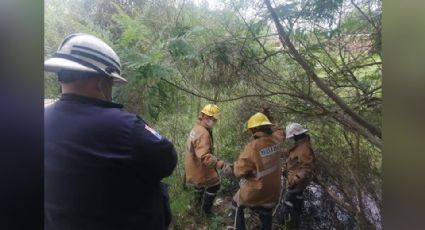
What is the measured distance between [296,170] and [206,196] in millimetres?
362

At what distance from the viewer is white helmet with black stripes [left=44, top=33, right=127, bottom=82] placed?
124 centimetres

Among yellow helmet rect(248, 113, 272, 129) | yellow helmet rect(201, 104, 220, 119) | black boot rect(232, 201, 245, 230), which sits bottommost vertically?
black boot rect(232, 201, 245, 230)

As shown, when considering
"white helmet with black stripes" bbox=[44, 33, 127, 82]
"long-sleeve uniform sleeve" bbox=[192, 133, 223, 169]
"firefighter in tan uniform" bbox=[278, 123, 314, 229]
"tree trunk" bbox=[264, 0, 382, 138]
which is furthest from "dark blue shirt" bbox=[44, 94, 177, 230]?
"tree trunk" bbox=[264, 0, 382, 138]

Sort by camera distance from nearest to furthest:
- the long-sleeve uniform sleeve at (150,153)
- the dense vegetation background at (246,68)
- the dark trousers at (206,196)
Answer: the long-sleeve uniform sleeve at (150,153), the dense vegetation background at (246,68), the dark trousers at (206,196)

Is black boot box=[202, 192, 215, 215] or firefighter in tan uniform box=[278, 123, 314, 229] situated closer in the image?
firefighter in tan uniform box=[278, 123, 314, 229]

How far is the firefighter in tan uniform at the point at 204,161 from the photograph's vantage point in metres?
1.42

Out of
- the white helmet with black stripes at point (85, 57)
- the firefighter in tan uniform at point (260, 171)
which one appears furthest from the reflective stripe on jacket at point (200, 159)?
the white helmet with black stripes at point (85, 57)

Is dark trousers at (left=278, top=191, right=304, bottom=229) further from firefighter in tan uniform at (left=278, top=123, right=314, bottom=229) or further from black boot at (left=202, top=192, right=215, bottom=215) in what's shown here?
black boot at (left=202, top=192, right=215, bottom=215)

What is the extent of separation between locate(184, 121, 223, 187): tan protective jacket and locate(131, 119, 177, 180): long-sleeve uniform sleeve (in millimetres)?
206

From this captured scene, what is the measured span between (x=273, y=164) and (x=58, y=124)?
2.50 feet

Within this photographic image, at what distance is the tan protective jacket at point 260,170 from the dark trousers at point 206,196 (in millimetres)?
89

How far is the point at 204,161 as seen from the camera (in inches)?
56.6

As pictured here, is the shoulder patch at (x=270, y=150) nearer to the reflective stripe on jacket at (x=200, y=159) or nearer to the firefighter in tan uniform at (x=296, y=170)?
the firefighter in tan uniform at (x=296, y=170)
